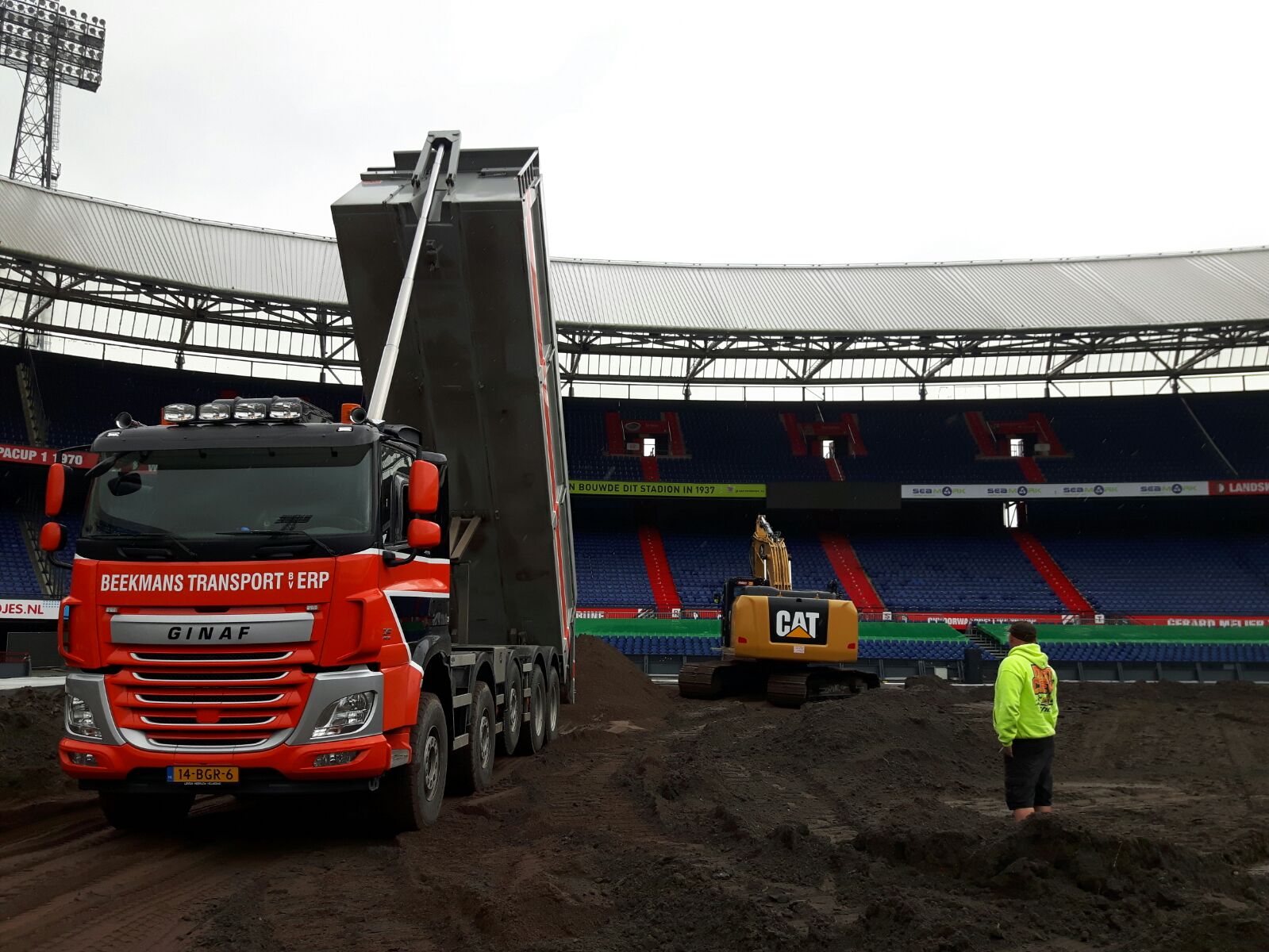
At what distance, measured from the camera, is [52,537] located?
22.6 ft

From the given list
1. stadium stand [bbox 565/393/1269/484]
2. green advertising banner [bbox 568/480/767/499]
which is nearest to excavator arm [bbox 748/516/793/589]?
green advertising banner [bbox 568/480/767/499]

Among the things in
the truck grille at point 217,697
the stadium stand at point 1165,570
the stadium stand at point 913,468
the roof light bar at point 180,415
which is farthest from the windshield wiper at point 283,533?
the stadium stand at point 1165,570

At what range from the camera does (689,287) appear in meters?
37.5

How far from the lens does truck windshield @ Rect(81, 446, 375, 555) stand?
21.7ft

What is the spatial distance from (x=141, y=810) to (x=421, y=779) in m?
Result: 2.03

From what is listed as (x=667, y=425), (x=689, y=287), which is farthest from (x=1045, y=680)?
(x=667, y=425)

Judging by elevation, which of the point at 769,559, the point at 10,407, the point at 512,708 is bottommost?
the point at 512,708

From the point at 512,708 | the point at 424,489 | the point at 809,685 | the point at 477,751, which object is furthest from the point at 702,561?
the point at 424,489

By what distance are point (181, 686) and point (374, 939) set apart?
7.64 feet

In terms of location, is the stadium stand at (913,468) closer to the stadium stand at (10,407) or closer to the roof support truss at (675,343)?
the stadium stand at (10,407)

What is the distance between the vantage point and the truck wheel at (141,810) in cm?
710

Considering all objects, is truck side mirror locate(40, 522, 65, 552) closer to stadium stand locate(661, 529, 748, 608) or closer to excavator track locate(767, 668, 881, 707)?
excavator track locate(767, 668, 881, 707)

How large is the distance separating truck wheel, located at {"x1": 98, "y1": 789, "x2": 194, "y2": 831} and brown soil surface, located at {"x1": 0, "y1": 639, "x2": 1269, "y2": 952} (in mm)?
175

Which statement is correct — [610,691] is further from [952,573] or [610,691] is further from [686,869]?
[952,573]
